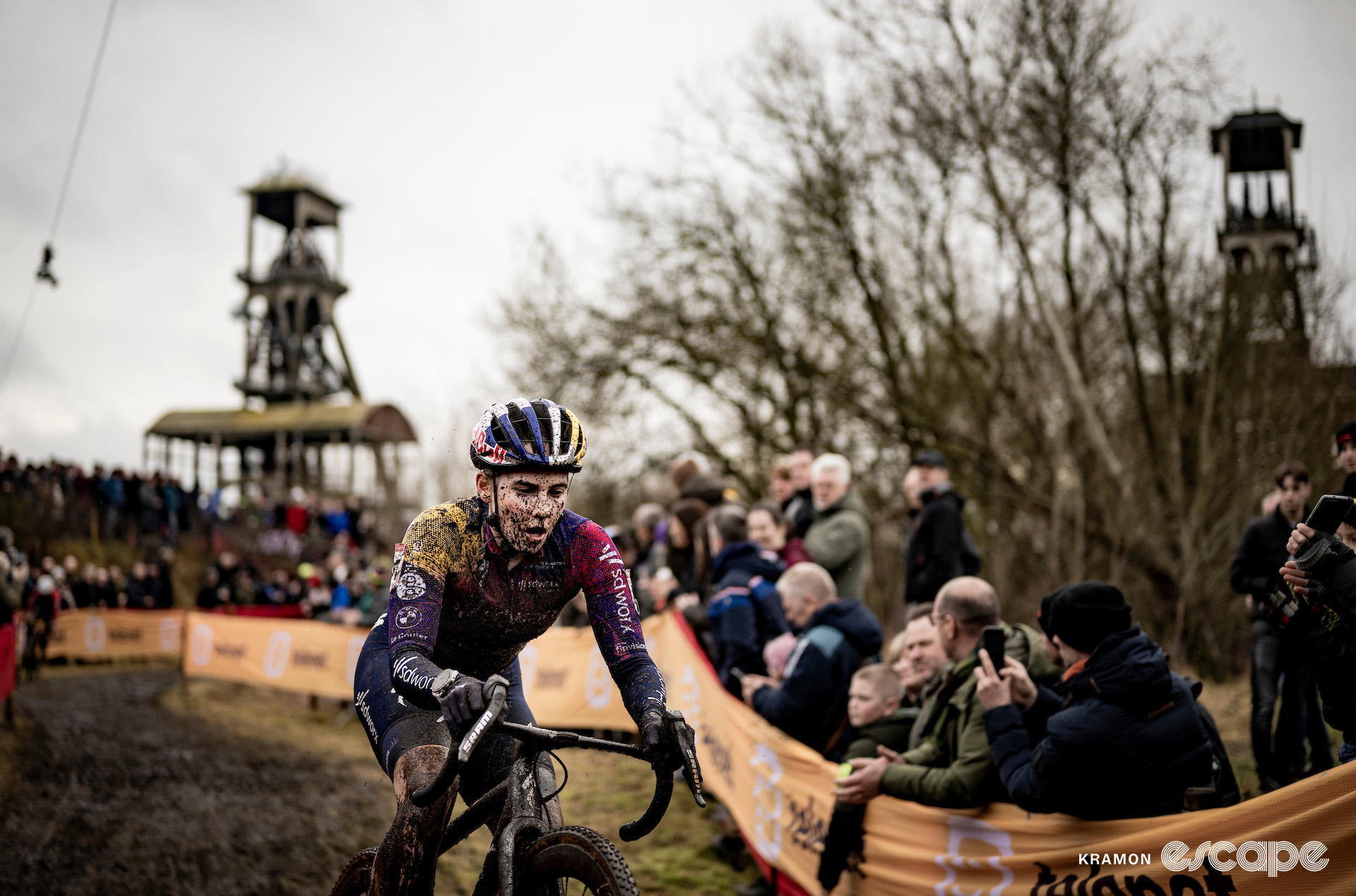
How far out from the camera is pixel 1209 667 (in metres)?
12.5

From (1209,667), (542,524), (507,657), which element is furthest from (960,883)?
(1209,667)

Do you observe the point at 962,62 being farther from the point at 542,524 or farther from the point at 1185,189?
the point at 542,524

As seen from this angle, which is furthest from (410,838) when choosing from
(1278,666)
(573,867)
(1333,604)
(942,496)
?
(1278,666)

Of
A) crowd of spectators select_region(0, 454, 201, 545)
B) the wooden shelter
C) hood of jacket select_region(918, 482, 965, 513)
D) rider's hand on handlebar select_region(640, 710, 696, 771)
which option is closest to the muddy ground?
rider's hand on handlebar select_region(640, 710, 696, 771)

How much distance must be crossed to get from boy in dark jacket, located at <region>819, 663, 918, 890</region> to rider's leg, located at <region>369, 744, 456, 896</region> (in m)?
2.32

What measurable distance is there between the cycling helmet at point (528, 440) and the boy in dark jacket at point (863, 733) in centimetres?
258

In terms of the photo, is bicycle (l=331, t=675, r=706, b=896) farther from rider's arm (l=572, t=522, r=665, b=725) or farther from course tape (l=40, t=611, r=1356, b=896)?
course tape (l=40, t=611, r=1356, b=896)

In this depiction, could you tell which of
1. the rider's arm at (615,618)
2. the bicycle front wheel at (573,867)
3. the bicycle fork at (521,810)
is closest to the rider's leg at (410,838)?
the bicycle fork at (521,810)

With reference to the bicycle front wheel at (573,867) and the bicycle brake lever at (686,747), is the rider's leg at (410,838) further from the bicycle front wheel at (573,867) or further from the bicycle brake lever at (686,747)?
the bicycle brake lever at (686,747)

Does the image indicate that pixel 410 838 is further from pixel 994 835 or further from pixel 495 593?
pixel 994 835

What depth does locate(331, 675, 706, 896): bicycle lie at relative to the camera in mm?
2926

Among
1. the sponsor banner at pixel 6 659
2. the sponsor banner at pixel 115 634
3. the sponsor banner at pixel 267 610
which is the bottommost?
the sponsor banner at pixel 115 634

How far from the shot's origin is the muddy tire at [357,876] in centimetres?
374

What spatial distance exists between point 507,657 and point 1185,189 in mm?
14784
